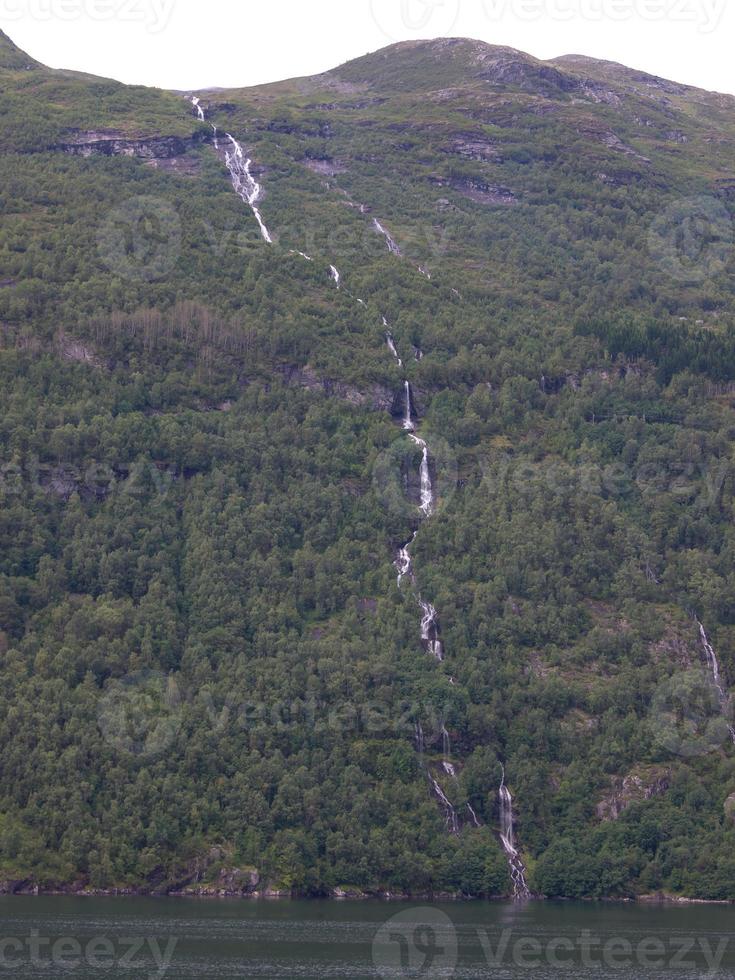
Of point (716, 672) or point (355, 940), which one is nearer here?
point (355, 940)

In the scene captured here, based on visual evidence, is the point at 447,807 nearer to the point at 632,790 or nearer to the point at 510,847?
the point at 510,847

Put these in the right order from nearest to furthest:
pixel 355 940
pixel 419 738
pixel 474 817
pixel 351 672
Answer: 1. pixel 355 940
2. pixel 474 817
3. pixel 419 738
4. pixel 351 672

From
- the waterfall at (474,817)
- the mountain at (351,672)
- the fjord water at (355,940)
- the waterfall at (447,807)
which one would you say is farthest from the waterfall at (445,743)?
the fjord water at (355,940)

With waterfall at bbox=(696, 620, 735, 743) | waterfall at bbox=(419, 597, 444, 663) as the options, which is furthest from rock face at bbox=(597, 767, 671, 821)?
waterfall at bbox=(419, 597, 444, 663)

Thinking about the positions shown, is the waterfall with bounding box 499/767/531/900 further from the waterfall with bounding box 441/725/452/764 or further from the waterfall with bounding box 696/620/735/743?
the waterfall with bounding box 696/620/735/743

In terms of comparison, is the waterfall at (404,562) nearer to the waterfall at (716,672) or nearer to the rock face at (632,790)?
the waterfall at (716,672)

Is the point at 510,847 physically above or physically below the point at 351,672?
below

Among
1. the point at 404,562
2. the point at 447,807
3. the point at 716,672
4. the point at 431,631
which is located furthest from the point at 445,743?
the point at 716,672
